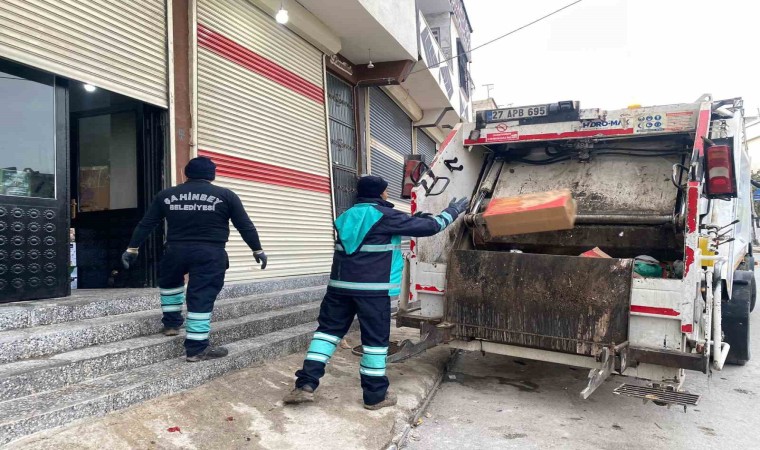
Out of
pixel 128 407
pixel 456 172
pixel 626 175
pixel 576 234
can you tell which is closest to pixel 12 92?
pixel 128 407

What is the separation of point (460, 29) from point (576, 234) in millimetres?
12209

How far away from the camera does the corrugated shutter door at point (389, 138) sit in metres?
10.2

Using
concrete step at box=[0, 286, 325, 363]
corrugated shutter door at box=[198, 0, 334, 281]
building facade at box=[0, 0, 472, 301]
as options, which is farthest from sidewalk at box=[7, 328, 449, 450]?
corrugated shutter door at box=[198, 0, 334, 281]

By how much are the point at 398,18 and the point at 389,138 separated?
10.7 ft

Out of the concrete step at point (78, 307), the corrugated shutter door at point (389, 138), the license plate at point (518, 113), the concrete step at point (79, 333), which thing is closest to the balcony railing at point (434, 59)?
the corrugated shutter door at point (389, 138)

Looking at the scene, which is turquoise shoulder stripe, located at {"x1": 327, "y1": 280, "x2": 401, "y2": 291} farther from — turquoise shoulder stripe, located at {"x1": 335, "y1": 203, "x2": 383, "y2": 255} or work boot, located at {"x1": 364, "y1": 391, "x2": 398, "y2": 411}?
work boot, located at {"x1": 364, "y1": 391, "x2": 398, "y2": 411}

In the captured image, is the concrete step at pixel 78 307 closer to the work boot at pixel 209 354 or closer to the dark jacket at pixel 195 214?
the dark jacket at pixel 195 214

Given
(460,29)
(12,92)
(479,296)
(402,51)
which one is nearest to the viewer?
(12,92)

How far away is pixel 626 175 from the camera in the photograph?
4660 millimetres

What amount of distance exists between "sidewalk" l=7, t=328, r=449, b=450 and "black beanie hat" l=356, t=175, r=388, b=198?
1385 millimetres

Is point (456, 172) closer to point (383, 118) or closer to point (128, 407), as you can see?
point (128, 407)

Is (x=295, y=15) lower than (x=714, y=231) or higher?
higher

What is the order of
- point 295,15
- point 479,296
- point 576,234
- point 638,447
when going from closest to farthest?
1. point 638,447
2. point 479,296
3. point 576,234
4. point 295,15

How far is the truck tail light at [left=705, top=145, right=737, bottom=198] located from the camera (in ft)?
11.6
